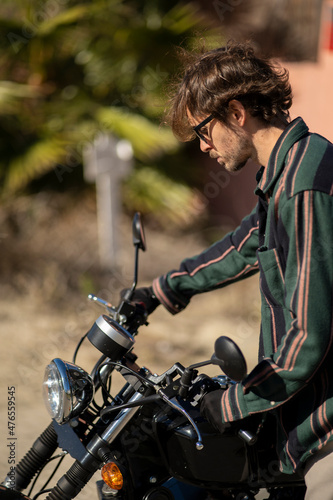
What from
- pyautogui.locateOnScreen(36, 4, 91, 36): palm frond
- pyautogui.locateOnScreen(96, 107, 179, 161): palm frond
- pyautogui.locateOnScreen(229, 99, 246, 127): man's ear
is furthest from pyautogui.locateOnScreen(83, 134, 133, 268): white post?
pyautogui.locateOnScreen(229, 99, 246, 127): man's ear

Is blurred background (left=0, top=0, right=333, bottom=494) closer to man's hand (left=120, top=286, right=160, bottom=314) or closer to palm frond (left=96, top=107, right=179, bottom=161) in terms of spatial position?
palm frond (left=96, top=107, right=179, bottom=161)

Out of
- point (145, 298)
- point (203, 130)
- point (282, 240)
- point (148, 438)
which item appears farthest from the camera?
point (145, 298)

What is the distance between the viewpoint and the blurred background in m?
5.79

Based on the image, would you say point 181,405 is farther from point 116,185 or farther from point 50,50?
point 50,50

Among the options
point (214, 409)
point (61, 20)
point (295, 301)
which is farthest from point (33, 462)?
point (61, 20)

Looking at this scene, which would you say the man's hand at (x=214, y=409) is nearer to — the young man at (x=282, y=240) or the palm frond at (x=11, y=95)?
the young man at (x=282, y=240)

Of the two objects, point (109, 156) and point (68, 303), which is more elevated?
point (109, 156)

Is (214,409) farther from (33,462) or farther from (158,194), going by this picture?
(158,194)

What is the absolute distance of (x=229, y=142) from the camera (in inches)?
77.4

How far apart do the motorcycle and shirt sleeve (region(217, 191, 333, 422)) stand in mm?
173

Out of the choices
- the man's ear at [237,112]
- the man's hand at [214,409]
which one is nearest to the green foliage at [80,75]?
the man's ear at [237,112]

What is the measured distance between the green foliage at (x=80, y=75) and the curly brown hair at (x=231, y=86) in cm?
430

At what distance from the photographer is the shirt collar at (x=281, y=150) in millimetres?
1812

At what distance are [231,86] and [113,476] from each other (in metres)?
1.26
